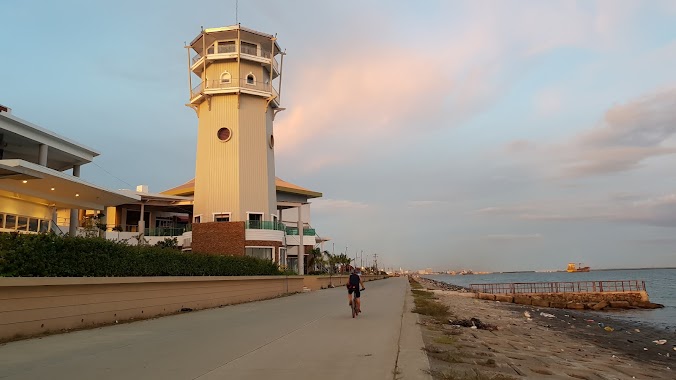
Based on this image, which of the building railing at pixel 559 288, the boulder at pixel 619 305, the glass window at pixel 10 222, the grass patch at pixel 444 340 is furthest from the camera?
the building railing at pixel 559 288

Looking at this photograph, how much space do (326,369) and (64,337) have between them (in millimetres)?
6777

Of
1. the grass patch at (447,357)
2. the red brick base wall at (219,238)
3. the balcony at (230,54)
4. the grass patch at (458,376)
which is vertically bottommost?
the grass patch at (447,357)

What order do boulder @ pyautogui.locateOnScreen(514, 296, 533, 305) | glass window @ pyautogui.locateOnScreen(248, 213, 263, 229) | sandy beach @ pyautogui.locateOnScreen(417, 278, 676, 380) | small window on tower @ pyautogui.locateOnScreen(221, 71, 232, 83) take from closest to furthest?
sandy beach @ pyautogui.locateOnScreen(417, 278, 676, 380) → glass window @ pyautogui.locateOnScreen(248, 213, 263, 229) → small window on tower @ pyautogui.locateOnScreen(221, 71, 232, 83) → boulder @ pyautogui.locateOnScreen(514, 296, 533, 305)

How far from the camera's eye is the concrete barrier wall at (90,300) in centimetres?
1023

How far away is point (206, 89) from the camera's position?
44875 millimetres

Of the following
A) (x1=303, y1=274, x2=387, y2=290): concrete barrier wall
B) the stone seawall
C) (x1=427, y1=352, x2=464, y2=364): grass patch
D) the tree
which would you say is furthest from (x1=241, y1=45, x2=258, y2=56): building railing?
(x1=427, y1=352, x2=464, y2=364): grass patch

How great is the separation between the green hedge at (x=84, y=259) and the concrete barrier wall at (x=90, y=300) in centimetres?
45

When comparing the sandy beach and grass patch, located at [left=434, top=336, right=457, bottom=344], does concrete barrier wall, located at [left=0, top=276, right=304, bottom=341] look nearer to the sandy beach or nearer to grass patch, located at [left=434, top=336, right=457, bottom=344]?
the sandy beach

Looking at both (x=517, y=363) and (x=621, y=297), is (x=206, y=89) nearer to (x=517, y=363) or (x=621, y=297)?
(x=517, y=363)

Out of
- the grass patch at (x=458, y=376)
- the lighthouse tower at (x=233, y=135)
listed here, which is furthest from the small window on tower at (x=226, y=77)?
the grass patch at (x=458, y=376)

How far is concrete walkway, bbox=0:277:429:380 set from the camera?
7203 mm

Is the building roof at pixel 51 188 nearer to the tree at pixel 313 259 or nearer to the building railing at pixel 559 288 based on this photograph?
the tree at pixel 313 259

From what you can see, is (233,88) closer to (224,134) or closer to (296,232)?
(224,134)

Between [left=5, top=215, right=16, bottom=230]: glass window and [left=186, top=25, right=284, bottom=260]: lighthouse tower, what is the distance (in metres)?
18.0
